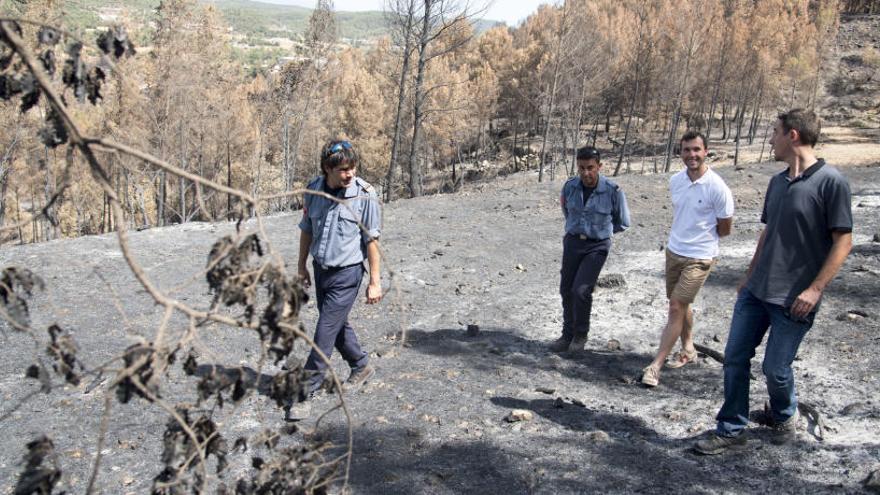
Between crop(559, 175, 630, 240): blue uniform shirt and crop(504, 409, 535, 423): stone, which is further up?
crop(559, 175, 630, 240): blue uniform shirt

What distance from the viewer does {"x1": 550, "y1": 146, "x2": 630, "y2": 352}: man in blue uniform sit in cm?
519

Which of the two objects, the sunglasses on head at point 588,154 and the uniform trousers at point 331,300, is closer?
the uniform trousers at point 331,300

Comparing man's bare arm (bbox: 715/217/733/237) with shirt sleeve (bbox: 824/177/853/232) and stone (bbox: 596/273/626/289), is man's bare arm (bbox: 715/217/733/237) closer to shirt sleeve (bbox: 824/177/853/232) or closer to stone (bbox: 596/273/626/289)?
shirt sleeve (bbox: 824/177/853/232)

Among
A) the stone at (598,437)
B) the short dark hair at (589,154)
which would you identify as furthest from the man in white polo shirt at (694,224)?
the stone at (598,437)

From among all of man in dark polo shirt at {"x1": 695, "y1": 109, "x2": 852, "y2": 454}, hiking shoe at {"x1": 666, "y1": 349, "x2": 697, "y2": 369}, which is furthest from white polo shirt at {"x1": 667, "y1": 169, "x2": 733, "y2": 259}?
hiking shoe at {"x1": 666, "y1": 349, "x2": 697, "y2": 369}

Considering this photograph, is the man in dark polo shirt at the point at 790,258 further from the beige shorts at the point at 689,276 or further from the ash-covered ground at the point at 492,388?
the beige shorts at the point at 689,276

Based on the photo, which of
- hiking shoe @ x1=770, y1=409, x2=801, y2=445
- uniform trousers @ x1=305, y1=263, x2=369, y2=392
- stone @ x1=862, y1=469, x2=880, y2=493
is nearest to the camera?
stone @ x1=862, y1=469, x2=880, y2=493

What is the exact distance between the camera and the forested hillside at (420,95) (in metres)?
23.7

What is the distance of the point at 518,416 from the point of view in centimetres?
434

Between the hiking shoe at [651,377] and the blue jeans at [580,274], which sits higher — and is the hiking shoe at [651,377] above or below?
below

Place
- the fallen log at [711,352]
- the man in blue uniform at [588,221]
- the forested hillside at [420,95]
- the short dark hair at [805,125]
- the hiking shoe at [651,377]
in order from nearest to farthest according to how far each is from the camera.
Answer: the short dark hair at [805,125] → the hiking shoe at [651,377] → the man in blue uniform at [588,221] → the fallen log at [711,352] → the forested hillside at [420,95]

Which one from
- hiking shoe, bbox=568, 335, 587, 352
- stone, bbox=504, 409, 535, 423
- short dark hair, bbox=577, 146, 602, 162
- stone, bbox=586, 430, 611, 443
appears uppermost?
short dark hair, bbox=577, 146, 602, 162

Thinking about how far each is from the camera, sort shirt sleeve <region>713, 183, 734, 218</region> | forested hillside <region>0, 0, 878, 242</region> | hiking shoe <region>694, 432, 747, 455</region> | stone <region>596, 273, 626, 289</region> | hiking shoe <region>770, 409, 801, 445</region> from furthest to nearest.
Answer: forested hillside <region>0, 0, 878, 242</region>, stone <region>596, 273, 626, 289</region>, shirt sleeve <region>713, 183, 734, 218</region>, hiking shoe <region>770, 409, 801, 445</region>, hiking shoe <region>694, 432, 747, 455</region>

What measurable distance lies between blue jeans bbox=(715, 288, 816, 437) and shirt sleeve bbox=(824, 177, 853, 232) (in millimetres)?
484
